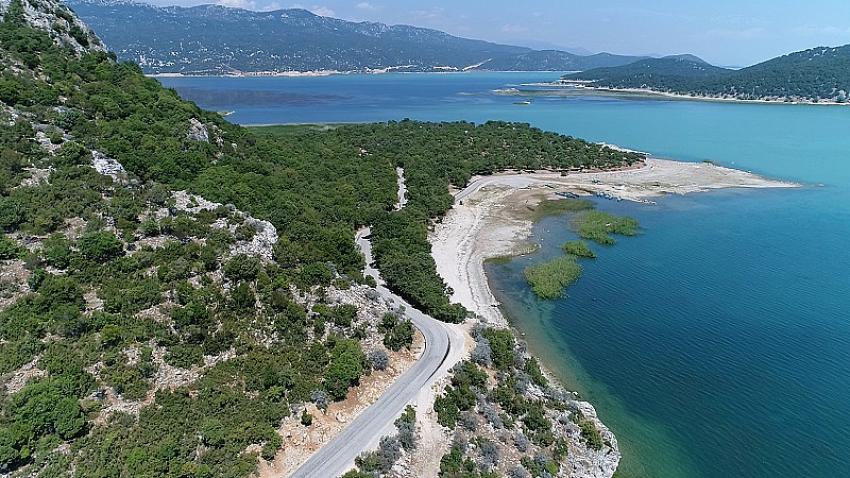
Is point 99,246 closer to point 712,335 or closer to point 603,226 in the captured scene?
point 712,335

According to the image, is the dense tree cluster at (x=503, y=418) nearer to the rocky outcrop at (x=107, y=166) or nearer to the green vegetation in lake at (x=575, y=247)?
the green vegetation in lake at (x=575, y=247)

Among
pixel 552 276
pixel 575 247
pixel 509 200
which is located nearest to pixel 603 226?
pixel 575 247

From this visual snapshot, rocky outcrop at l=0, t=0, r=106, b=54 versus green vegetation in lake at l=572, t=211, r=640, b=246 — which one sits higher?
rocky outcrop at l=0, t=0, r=106, b=54

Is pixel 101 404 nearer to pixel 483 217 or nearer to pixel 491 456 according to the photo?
pixel 491 456

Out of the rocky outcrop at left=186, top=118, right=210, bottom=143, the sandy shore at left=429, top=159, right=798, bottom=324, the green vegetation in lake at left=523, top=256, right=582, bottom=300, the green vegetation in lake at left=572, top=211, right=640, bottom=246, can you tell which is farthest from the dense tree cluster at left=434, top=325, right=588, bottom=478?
the rocky outcrop at left=186, top=118, right=210, bottom=143

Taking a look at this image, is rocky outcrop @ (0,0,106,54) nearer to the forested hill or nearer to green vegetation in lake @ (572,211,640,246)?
the forested hill

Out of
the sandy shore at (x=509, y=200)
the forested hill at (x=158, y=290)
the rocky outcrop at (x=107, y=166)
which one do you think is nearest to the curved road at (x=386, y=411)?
the forested hill at (x=158, y=290)
